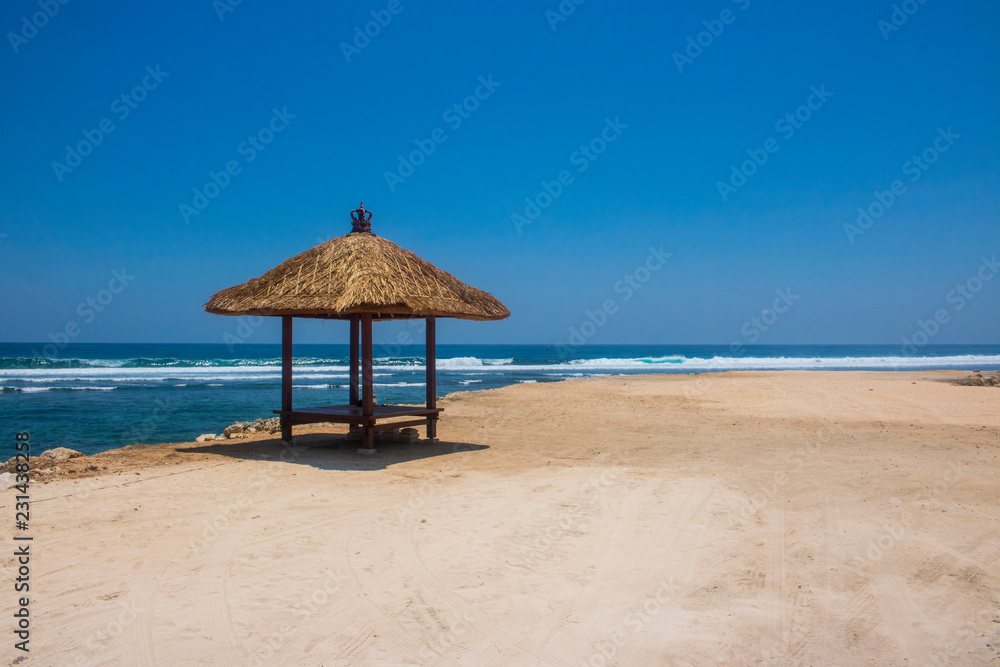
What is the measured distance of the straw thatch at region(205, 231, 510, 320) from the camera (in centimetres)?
811

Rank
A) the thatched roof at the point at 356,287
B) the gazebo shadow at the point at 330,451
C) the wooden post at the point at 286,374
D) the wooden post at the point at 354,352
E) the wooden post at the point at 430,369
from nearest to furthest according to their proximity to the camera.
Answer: the thatched roof at the point at 356,287
the gazebo shadow at the point at 330,451
the wooden post at the point at 286,374
the wooden post at the point at 430,369
the wooden post at the point at 354,352

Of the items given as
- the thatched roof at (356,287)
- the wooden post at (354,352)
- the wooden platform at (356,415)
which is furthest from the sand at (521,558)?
the wooden post at (354,352)

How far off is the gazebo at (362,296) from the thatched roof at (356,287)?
0.04ft

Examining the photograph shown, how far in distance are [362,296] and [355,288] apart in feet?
0.67

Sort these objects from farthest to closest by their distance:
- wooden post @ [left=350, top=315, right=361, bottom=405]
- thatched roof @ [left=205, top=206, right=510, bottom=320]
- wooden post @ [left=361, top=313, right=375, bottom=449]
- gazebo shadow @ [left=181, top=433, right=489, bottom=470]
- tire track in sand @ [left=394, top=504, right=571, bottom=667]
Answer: wooden post @ [left=350, top=315, right=361, bottom=405] < wooden post @ [left=361, top=313, right=375, bottom=449] < gazebo shadow @ [left=181, top=433, right=489, bottom=470] < thatched roof @ [left=205, top=206, right=510, bottom=320] < tire track in sand @ [left=394, top=504, right=571, bottom=667]

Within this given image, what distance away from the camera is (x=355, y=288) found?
319 inches

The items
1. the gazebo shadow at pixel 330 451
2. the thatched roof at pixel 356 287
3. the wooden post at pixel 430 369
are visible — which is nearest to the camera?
the thatched roof at pixel 356 287

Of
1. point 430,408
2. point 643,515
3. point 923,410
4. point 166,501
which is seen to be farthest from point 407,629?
point 923,410

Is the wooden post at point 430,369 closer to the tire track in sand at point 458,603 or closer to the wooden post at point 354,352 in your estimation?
the wooden post at point 354,352

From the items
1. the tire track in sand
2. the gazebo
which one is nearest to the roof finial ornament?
the gazebo

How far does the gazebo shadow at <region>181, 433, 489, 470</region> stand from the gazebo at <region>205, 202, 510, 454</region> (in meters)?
0.27

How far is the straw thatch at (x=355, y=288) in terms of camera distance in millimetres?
8109

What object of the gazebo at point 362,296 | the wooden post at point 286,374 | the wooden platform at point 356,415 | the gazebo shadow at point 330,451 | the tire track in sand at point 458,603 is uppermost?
the gazebo at point 362,296

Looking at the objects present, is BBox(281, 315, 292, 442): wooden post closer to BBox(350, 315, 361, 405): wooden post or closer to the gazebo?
the gazebo
